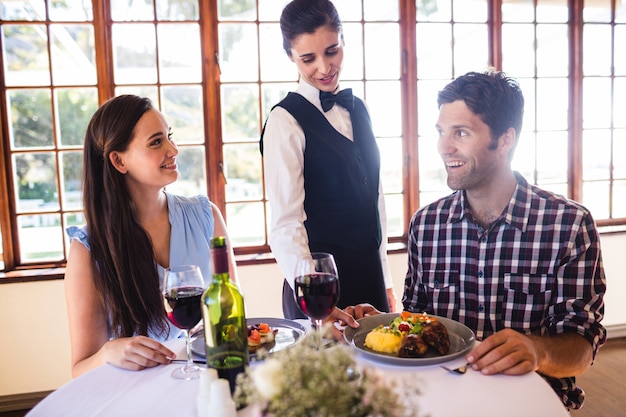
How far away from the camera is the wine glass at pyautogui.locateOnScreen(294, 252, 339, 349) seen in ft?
3.44

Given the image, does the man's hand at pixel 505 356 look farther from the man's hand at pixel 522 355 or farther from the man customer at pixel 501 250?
the man customer at pixel 501 250

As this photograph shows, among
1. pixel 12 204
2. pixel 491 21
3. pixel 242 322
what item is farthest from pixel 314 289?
pixel 491 21

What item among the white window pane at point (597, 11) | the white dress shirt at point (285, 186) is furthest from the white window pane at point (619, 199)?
the white dress shirt at point (285, 186)

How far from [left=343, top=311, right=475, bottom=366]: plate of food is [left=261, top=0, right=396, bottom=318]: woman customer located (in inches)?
22.9

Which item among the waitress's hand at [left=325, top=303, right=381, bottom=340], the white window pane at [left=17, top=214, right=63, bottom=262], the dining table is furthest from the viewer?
the white window pane at [left=17, top=214, right=63, bottom=262]

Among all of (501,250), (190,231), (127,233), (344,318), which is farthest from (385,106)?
(344,318)

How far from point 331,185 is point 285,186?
0.19 m

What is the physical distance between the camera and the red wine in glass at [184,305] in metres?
1.07

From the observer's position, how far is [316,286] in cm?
105

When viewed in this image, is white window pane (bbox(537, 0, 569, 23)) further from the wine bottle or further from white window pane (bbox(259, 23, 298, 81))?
the wine bottle

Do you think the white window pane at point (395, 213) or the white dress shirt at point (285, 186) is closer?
the white dress shirt at point (285, 186)

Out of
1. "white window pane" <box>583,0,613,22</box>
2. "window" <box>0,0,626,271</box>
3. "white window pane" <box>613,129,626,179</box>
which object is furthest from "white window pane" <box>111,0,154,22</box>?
"white window pane" <box>613,129,626,179</box>

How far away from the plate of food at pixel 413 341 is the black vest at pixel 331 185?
71 centimetres

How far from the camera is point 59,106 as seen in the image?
3041mm
